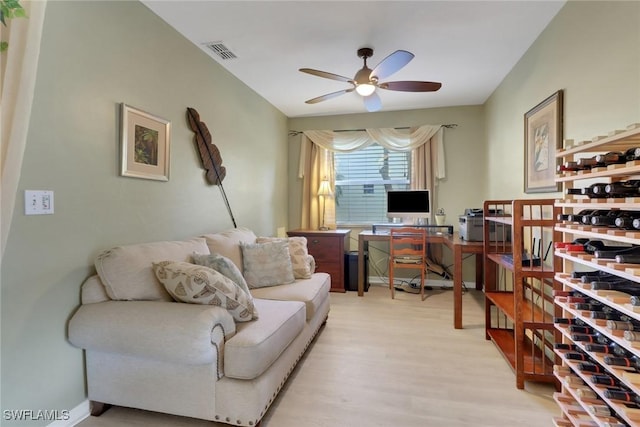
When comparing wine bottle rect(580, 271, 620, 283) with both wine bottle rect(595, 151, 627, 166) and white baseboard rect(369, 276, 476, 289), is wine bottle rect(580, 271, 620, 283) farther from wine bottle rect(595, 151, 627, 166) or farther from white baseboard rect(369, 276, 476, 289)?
white baseboard rect(369, 276, 476, 289)

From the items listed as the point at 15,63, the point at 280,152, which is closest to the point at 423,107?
the point at 280,152

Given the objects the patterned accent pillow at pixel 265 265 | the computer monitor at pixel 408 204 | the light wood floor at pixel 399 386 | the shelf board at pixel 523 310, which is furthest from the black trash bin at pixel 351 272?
the shelf board at pixel 523 310

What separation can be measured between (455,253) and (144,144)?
2629 millimetres

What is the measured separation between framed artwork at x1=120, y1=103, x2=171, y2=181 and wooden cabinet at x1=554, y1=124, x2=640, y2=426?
2.37 meters

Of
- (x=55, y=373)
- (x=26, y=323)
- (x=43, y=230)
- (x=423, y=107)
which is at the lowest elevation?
(x=55, y=373)

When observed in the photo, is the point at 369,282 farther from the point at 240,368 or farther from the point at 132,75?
the point at 132,75

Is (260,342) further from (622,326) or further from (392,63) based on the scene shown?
(392,63)

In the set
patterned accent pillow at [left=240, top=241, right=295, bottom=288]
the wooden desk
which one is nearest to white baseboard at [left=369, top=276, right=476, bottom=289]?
the wooden desk

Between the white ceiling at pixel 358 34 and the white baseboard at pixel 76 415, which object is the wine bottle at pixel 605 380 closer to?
the white ceiling at pixel 358 34

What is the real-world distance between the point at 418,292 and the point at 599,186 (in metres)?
2.97

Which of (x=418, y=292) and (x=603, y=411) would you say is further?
(x=418, y=292)

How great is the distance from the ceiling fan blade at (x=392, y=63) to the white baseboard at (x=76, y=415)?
8.88ft

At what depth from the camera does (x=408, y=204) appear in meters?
4.02

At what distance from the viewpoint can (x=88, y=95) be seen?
66.3 inches
